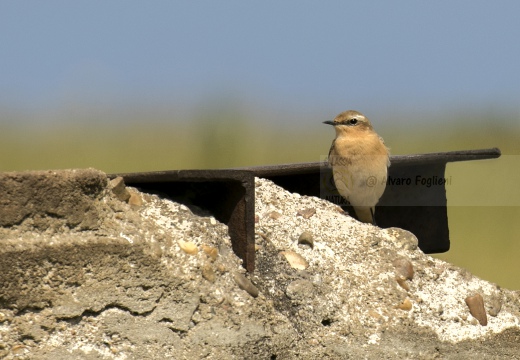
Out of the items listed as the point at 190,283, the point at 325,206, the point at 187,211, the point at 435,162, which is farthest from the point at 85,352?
the point at 435,162

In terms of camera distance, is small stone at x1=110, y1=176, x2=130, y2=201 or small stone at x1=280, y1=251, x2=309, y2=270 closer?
small stone at x1=110, y1=176, x2=130, y2=201

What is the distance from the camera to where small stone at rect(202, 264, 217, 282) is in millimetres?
3195

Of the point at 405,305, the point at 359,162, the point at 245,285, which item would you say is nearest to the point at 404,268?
the point at 405,305

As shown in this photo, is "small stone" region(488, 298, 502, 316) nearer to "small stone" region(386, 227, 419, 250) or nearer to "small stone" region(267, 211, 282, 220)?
"small stone" region(386, 227, 419, 250)

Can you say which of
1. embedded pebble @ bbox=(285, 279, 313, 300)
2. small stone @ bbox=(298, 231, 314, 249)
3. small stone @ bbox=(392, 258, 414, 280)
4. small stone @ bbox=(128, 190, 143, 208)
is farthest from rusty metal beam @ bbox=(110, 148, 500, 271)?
small stone @ bbox=(392, 258, 414, 280)

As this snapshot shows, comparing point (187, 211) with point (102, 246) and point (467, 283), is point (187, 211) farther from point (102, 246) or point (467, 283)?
point (467, 283)

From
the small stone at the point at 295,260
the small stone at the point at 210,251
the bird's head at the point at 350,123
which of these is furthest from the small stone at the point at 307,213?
the bird's head at the point at 350,123

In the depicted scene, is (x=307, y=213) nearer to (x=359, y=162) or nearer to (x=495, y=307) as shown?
(x=495, y=307)

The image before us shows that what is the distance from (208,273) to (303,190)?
1.86 meters

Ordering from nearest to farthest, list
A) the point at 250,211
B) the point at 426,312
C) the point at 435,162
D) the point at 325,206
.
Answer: the point at 250,211 < the point at 426,312 < the point at 325,206 < the point at 435,162

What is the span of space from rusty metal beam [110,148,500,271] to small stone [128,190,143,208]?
0.17 ft

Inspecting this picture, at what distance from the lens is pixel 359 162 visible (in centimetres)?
642

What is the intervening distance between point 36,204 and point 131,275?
0.37 m

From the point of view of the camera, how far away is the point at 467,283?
4.00 meters
